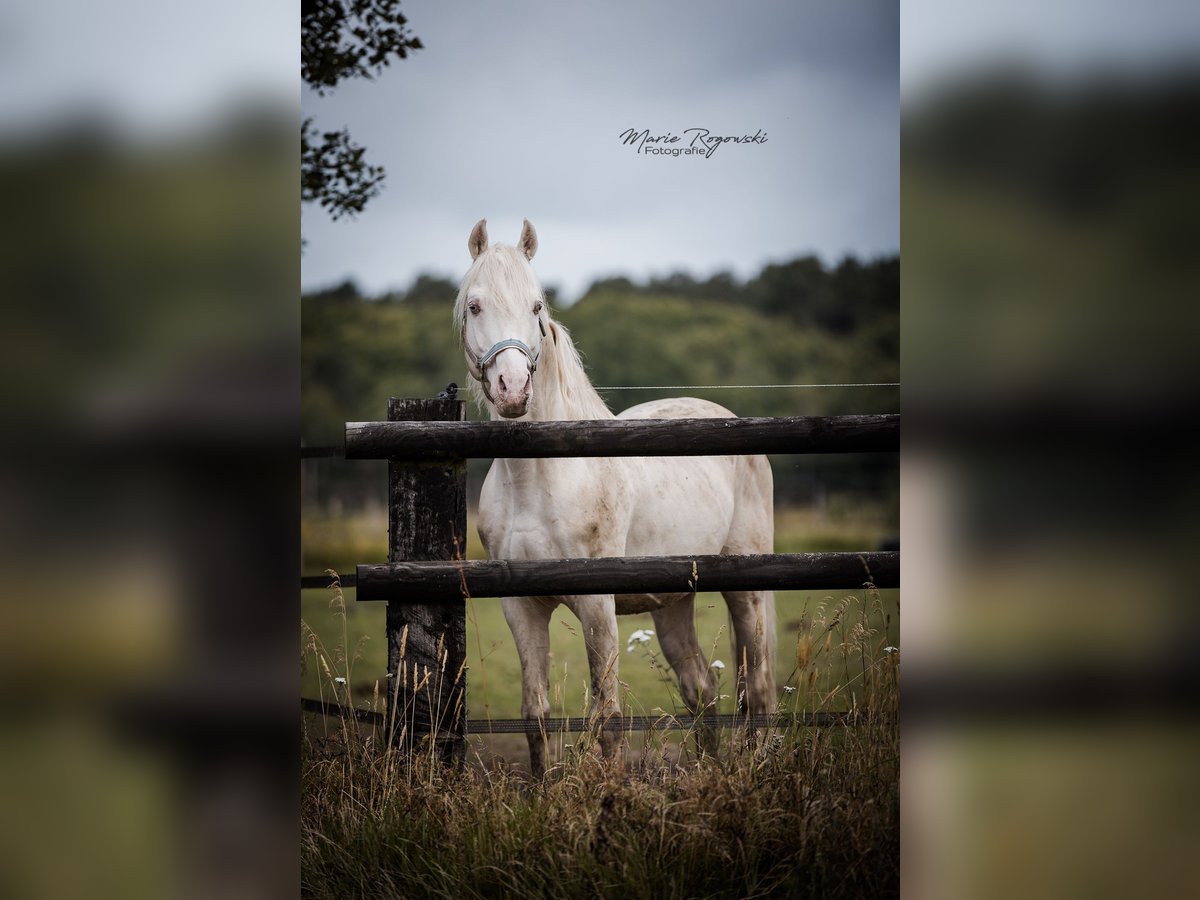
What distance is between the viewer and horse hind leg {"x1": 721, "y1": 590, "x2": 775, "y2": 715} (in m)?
2.63

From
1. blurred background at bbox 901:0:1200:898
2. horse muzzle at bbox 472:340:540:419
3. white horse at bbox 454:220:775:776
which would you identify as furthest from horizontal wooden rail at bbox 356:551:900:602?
blurred background at bbox 901:0:1200:898

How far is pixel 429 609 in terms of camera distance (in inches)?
77.6

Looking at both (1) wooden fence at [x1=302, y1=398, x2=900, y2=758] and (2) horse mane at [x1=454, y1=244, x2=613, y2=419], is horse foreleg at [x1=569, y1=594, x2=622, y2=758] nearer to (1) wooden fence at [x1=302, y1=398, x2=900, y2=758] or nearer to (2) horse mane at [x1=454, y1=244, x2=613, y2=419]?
(1) wooden fence at [x1=302, y1=398, x2=900, y2=758]

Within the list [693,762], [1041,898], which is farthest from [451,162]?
[1041,898]

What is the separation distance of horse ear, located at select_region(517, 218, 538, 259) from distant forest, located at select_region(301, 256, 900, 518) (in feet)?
0.59

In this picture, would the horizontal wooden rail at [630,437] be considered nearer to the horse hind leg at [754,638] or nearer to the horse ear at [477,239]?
the horse ear at [477,239]

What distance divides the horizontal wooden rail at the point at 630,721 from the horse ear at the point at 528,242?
3.77 ft

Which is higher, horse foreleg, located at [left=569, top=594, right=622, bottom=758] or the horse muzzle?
the horse muzzle

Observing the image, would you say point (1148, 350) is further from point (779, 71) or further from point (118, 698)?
point (118, 698)

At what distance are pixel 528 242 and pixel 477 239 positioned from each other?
0.14 m

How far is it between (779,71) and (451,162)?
28.0 inches

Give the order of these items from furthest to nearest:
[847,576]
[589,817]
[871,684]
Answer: [847,576], [871,684], [589,817]

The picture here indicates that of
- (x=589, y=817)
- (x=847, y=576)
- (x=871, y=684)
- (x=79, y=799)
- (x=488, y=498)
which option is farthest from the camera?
(x=488, y=498)

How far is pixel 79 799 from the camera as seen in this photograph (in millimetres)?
1273
